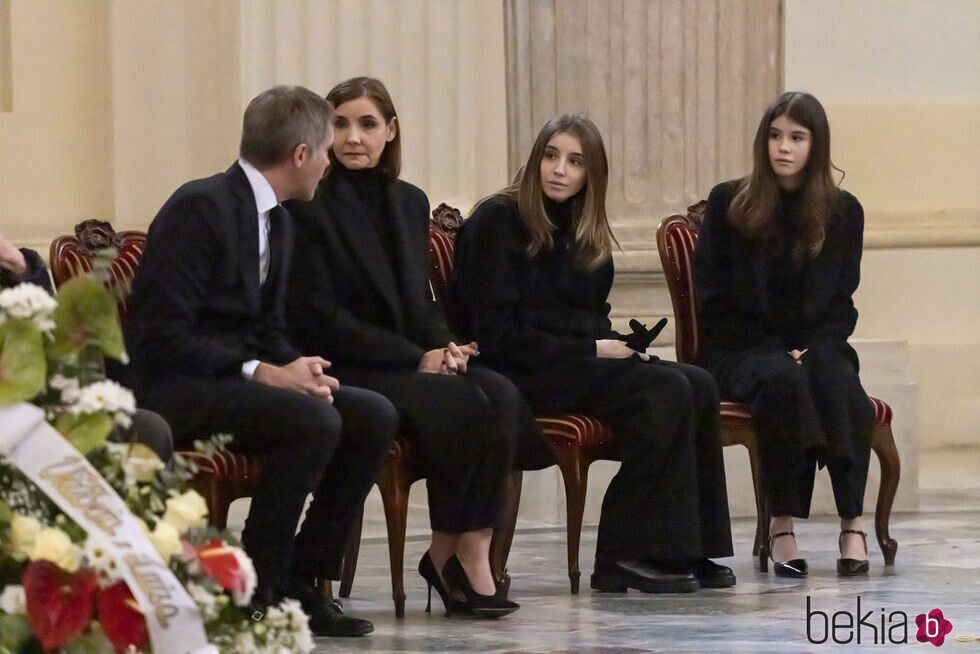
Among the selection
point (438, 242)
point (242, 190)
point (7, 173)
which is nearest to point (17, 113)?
point (7, 173)

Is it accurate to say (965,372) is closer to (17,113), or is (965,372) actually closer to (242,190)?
(17,113)

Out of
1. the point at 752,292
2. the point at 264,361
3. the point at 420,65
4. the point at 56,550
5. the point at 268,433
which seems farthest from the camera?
the point at 420,65

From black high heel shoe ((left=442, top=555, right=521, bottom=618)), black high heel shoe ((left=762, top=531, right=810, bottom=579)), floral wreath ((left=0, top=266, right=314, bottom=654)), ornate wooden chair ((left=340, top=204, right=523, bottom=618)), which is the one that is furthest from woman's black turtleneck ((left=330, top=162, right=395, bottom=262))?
floral wreath ((left=0, top=266, right=314, bottom=654))

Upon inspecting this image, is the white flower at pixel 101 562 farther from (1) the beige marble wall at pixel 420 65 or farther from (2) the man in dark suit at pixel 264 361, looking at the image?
(1) the beige marble wall at pixel 420 65

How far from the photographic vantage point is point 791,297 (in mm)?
5402

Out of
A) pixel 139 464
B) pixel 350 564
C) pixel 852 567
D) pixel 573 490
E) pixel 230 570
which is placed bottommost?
pixel 852 567

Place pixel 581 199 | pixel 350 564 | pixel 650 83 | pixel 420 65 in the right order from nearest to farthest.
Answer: pixel 350 564 < pixel 581 199 < pixel 420 65 < pixel 650 83

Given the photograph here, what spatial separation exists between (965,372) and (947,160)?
1.00m

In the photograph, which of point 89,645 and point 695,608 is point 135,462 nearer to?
point 89,645


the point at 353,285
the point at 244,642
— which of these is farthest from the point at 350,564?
the point at 244,642

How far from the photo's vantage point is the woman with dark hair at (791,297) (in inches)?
203

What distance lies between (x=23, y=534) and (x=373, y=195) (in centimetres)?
288

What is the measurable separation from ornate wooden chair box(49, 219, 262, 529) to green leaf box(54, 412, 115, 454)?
6.08ft

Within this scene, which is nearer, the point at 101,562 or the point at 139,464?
the point at 101,562
